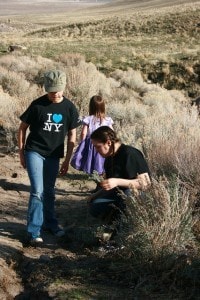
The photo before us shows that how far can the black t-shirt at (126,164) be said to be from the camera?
5.09m

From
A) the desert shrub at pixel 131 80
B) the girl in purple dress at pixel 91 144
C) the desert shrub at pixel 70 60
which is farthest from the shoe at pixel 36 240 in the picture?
the desert shrub at pixel 70 60

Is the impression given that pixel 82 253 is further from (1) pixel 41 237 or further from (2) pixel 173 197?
(2) pixel 173 197

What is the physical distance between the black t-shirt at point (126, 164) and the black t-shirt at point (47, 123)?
26.1 inches

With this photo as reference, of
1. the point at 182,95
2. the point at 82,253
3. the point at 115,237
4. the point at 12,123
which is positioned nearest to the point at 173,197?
the point at 115,237

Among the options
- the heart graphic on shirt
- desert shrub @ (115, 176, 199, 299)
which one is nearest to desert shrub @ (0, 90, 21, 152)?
the heart graphic on shirt

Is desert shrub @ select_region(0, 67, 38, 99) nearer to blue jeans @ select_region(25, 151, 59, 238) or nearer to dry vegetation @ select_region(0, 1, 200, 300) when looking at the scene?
dry vegetation @ select_region(0, 1, 200, 300)

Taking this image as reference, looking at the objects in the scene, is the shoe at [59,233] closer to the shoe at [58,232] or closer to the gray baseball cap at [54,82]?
the shoe at [58,232]

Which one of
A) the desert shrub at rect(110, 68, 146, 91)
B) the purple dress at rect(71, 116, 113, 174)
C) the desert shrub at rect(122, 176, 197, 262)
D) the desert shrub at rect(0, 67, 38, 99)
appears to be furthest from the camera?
the desert shrub at rect(110, 68, 146, 91)

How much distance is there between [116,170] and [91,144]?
7.22 ft

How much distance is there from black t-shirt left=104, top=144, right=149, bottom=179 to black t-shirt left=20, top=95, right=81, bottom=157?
26.1 inches

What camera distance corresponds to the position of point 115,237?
197 inches

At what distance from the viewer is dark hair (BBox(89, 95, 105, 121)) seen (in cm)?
712

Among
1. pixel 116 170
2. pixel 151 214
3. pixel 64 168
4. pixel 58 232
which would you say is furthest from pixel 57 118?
pixel 151 214

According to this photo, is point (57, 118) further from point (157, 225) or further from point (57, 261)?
point (157, 225)
